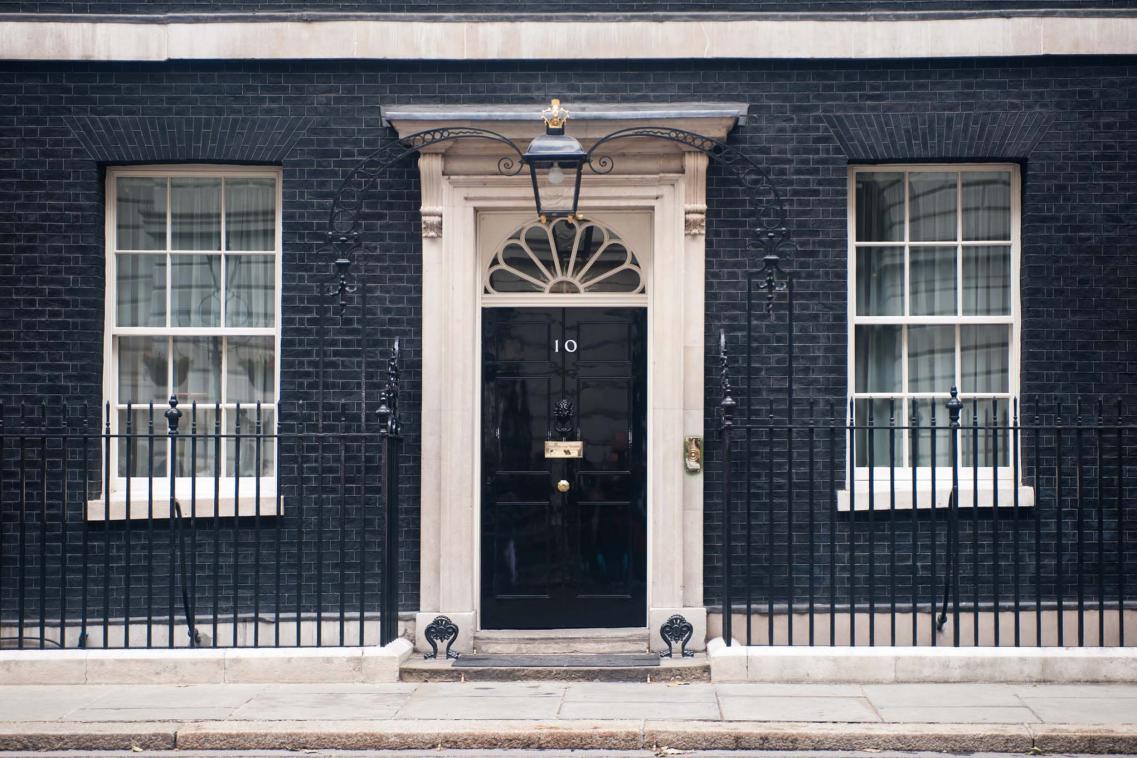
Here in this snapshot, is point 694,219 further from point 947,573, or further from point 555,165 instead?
point 947,573

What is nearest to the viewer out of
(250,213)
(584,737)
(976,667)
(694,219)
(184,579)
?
(584,737)

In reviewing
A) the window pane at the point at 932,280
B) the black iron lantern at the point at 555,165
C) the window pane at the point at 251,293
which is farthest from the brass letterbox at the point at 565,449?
the window pane at the point at 932,280

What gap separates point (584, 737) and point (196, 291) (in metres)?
4.81

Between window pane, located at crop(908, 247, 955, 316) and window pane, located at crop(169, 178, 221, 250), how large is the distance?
5141 millimetres

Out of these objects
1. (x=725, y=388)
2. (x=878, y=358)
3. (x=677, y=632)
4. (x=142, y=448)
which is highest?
(x=878, y=358)

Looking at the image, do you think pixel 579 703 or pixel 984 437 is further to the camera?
pixel 984 437

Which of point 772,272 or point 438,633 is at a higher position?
point 772,272

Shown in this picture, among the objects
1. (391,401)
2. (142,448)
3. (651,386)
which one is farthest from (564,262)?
(142,448)

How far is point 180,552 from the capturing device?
31.2 feet

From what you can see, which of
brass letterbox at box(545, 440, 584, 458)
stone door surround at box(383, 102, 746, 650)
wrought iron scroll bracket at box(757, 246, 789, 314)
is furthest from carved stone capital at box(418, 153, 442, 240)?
wrought iron scroll bracket at box(757, 246, 789, 314)

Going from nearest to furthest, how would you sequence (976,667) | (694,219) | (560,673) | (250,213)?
(976,667), (560,673), (694,219), (250,213)

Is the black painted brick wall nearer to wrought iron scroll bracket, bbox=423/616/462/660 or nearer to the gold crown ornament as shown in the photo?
wrought iron scroll bracket, bbox=423/616/462/660

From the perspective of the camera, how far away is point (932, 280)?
33.5 feet

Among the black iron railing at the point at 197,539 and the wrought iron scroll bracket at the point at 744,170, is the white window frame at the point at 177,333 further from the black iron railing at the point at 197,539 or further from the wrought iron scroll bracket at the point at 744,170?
the wrought iron scroll bracket at the point at 744,170
